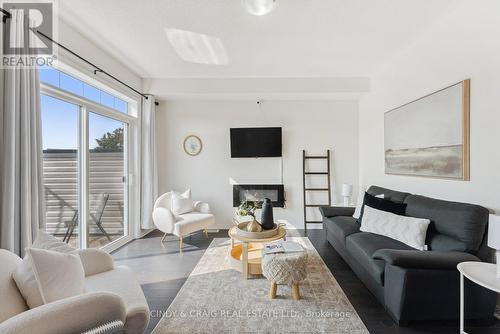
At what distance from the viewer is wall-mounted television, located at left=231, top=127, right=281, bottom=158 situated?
4219mm

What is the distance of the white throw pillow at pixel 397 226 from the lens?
2.08 meters

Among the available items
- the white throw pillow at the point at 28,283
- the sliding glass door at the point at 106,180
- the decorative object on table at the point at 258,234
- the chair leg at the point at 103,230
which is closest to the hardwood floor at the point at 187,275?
the chair leg at the point at 103,230

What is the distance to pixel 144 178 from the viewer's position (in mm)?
3879

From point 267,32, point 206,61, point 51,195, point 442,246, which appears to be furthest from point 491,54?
point 51,195

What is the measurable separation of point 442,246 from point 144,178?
408 centimetres

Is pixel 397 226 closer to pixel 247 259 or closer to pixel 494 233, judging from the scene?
pixel 494 233

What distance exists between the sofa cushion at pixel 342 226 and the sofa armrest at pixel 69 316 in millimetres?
2349

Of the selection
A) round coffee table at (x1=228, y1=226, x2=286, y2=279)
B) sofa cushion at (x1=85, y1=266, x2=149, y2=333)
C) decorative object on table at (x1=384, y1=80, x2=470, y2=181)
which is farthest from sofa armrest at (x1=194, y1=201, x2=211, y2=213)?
decorative object on table at (x1=384, y1=80, x2=470, y2=181)

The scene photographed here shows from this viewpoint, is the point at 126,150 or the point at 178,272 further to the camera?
the point at 126,150

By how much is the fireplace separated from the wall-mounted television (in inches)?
23.9

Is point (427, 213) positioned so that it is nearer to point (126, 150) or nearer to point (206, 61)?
point (206, 61)

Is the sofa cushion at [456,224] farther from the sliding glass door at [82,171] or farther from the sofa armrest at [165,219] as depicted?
the sliding glass door at [82,171]

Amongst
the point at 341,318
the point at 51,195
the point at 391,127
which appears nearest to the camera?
the point at 341,318

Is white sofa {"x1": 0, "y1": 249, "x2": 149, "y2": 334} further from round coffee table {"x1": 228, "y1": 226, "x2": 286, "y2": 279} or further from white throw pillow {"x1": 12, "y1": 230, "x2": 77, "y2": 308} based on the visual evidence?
round coffee table {"x1": 228, "y1": 226, "x2": 286, "y2": 279}
